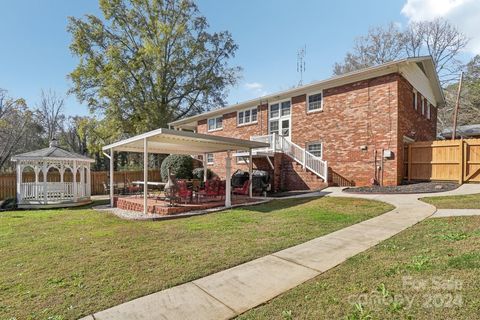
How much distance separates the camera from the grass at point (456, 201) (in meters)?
8.06

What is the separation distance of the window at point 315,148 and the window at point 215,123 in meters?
8.30

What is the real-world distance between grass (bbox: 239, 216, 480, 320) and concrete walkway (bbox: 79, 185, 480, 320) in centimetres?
23

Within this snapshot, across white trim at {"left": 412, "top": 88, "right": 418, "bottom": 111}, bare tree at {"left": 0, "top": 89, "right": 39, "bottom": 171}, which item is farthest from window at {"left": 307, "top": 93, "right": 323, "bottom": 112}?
bare tree at {"left": 0, "top": 89, "right": 39, "bottom": 171}

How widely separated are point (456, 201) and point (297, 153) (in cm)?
810

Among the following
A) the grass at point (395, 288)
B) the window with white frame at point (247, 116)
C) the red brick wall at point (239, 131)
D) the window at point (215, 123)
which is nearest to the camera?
the grass at point (395, 288)

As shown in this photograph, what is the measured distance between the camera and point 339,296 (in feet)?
10.4

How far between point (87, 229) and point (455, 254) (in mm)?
8278

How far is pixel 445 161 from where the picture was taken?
43.6 feet

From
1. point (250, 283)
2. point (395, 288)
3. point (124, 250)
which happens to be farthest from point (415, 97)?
point (124, 250)

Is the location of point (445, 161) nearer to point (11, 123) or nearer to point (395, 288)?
point (395, 288)

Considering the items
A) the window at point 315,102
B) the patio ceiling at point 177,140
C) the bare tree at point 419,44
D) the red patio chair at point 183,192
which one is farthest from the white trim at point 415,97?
the bare tree at point 419,44

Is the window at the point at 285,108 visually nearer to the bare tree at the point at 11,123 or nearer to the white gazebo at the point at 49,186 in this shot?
the white gazebo at the point at 49,186

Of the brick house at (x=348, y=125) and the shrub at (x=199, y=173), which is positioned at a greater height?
the brick house at (x=348, y=125)

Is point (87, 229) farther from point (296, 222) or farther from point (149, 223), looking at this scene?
point (296, 222)
